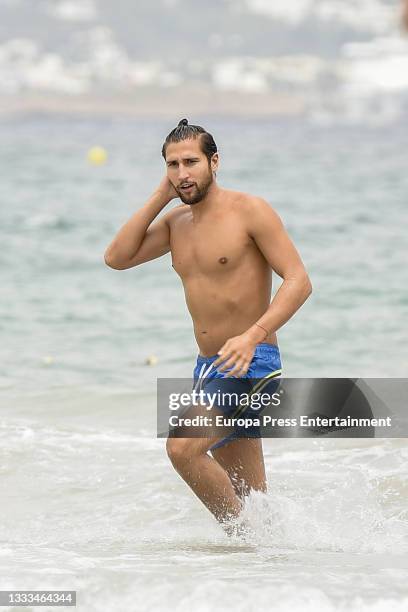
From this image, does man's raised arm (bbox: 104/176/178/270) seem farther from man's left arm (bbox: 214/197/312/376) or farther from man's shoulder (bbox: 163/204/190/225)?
man's left arm (bbox: 214/197/312/376)

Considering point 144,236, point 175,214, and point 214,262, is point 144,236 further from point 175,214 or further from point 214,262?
point 214,262

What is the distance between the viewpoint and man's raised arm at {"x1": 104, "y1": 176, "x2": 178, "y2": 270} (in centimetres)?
513

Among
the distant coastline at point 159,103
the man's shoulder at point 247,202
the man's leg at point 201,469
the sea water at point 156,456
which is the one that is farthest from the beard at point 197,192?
the distant coastline at point 159,103

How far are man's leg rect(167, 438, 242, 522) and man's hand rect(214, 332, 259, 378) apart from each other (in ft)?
1.38

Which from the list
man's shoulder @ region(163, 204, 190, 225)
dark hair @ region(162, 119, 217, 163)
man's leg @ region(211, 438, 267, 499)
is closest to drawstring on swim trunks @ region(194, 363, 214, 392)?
man's leg @ region(211, 438, 267, 499)

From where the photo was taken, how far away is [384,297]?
571 inches

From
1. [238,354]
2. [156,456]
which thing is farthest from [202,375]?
[156,456]

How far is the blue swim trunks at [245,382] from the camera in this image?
502 cm

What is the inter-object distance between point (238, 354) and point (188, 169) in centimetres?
86

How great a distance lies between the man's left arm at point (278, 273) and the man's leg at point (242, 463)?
1.83 feet

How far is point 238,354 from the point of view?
→ 15.5 ft

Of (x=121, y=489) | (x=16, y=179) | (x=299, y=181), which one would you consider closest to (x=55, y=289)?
(x=121, y=489)

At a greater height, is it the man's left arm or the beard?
the beard

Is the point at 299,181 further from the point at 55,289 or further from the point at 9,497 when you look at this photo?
the point at 9,497
